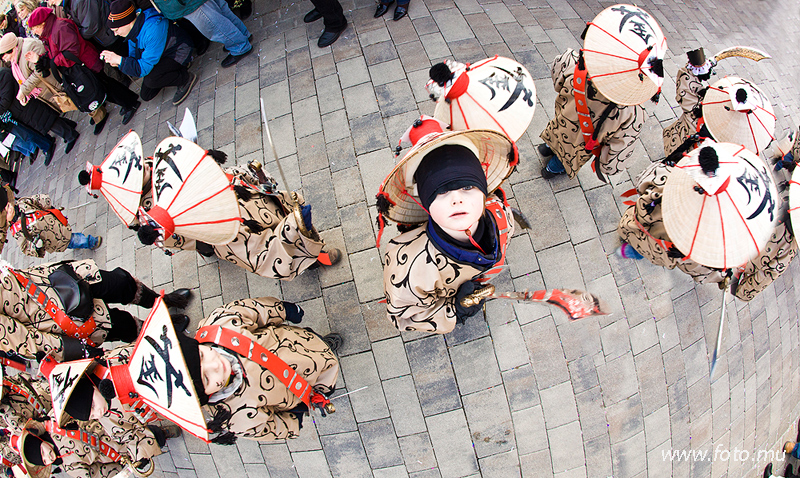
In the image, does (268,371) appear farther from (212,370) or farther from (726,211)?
(726,211)

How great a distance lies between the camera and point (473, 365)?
3662 mm

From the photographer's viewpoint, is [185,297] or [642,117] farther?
[185,297]

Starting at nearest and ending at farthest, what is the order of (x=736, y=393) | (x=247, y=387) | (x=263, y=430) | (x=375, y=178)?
(x=247, y=387) → (x=263, y=430) → (x=736, y=393) → (x=375, y=178)

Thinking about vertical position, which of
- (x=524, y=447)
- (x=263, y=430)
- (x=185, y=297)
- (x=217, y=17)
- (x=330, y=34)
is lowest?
(x=524, y=447)

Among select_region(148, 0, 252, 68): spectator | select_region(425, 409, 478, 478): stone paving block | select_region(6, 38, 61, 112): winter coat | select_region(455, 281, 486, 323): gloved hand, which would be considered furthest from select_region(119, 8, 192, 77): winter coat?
select_region(425, 409, 478, 478): stone paving block

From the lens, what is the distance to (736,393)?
4031 mm

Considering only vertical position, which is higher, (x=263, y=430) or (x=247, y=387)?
(x=247, y=387)

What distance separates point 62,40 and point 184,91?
5.76ft

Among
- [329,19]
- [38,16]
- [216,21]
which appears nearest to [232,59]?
[216,21]

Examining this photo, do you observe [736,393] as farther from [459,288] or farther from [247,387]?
[247,387]

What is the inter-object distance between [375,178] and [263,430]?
2.95 m

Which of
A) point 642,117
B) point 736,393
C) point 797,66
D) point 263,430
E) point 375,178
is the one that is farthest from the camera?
point 797,66

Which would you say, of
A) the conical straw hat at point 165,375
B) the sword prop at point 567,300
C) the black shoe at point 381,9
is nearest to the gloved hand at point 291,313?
the conical straw hat at point 165,375

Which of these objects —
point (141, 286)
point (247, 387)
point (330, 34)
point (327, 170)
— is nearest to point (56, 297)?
point (141, 286)
